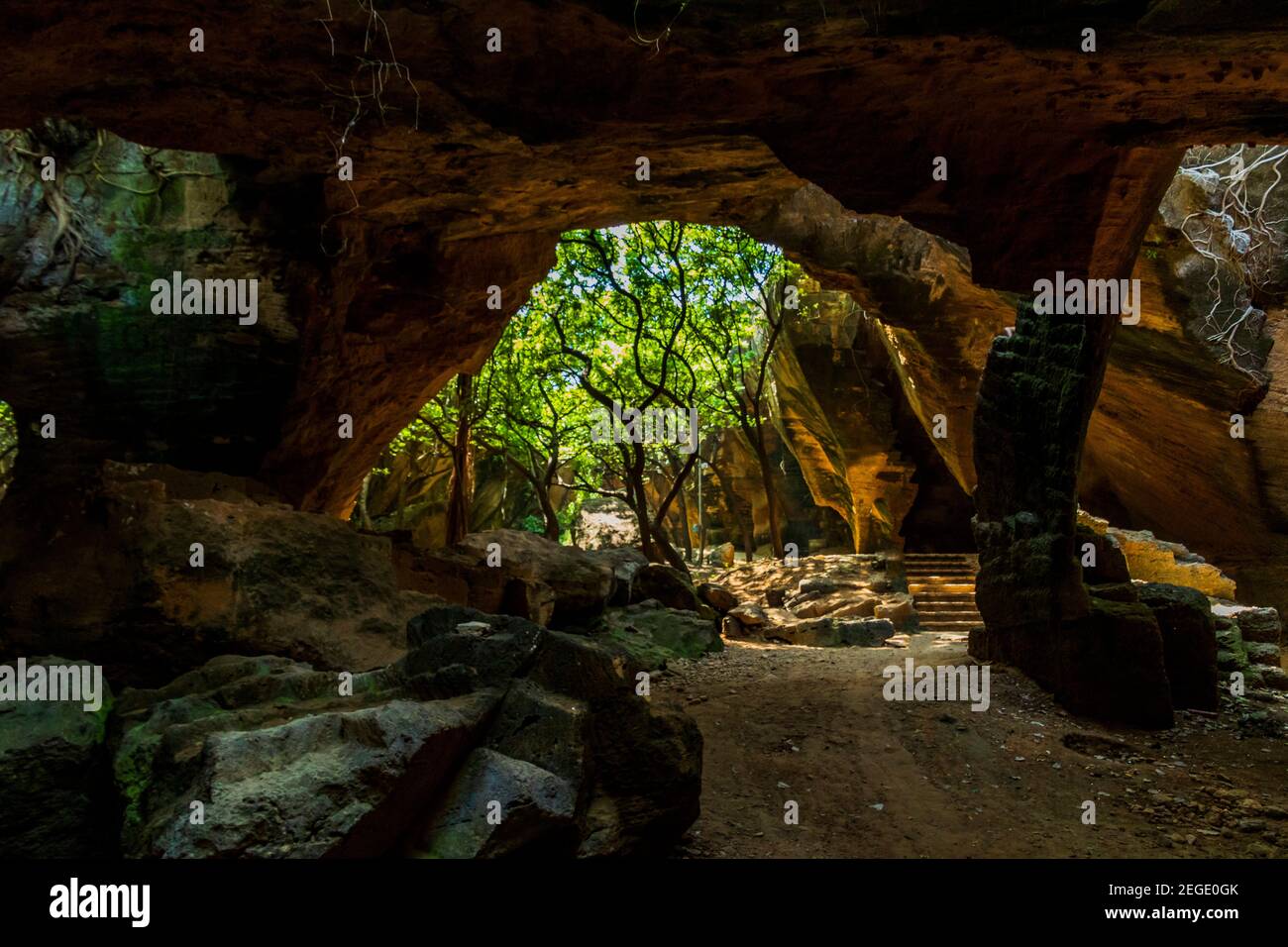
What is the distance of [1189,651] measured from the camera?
276 inches

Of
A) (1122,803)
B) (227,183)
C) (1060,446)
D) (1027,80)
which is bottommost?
(1122,803)

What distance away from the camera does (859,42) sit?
462cm

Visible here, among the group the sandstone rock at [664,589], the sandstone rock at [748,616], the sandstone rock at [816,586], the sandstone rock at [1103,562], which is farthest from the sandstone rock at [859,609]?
the sandstone rock at [1103,562]

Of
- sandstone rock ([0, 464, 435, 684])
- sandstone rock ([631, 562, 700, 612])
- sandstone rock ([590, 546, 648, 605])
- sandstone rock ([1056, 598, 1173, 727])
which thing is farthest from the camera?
sandstone rock ([631, 562, 700, 612])

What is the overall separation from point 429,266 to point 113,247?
11.2 ft

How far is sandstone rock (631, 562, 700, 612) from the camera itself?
38.8ft

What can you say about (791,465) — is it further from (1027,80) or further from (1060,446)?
(1027,80)

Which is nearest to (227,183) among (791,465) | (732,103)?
(732,103)

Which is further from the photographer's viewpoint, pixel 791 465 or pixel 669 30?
pixel 791 465

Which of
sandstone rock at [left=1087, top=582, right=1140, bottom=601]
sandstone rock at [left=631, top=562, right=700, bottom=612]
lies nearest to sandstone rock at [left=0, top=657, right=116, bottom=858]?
sandstone rock at [left=1087, top=582, right=1140, bottom=601]

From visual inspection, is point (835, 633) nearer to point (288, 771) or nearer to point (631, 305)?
point (631, 305)

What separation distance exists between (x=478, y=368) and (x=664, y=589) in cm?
461

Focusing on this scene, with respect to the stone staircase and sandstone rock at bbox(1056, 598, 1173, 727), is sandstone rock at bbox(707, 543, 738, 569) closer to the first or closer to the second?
the stone staircase

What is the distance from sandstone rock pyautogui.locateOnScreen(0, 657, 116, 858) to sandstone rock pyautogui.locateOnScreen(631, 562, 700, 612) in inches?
317
